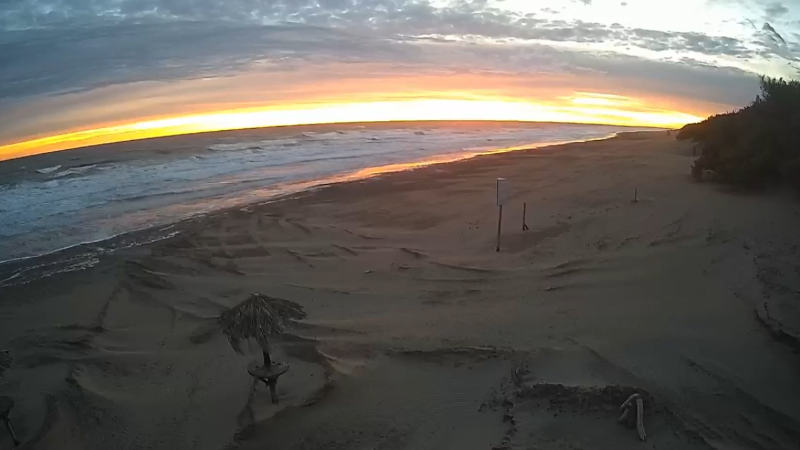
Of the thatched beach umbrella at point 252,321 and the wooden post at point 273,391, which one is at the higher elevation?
the thatched beach umbrella at point 252,321

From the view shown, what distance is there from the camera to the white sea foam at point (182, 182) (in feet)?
64.7

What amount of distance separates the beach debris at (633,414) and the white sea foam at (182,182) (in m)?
16.5

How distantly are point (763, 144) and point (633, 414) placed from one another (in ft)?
38.7

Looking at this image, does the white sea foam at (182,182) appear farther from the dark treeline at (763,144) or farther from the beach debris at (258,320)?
the dark treeline at (763,144)

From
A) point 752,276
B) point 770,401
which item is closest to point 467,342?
point 770,401

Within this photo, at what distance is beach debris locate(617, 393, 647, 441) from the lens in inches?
268

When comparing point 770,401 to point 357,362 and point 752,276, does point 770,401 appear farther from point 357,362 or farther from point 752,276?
point 357,362

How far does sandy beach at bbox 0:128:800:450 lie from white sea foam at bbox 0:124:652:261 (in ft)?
13.5

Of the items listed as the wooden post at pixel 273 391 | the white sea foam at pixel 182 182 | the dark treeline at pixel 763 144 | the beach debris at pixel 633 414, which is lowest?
the wooden post at pixel 273 391

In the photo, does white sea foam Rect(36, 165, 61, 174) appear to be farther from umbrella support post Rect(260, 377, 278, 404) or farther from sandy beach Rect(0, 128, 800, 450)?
umbrella support post Rect(260, 377, 278, 404)

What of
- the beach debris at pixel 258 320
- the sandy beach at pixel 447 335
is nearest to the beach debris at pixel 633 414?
the sandy beach at pixel 447 335

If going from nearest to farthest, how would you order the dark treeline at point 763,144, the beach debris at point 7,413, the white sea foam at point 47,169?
1. the beach debris at point 7,413
2. the dark treeline at point 763,144
3. the white sea foam at point 47,169

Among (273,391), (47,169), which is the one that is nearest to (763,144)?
(273,391)

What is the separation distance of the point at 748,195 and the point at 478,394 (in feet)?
36.9
